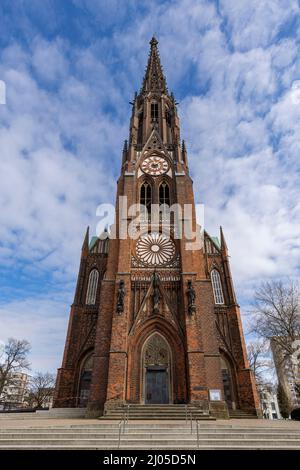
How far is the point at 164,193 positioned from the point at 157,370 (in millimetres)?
16160

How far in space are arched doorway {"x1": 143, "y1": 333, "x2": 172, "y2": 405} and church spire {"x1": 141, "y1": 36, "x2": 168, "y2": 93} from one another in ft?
114

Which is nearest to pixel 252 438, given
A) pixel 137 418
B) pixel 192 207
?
pixel 137 418

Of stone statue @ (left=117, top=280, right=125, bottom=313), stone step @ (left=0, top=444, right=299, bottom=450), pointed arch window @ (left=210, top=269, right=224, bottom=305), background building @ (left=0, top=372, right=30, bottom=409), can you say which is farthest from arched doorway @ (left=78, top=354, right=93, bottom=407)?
background building @ (left=0, top=372, right=30, bottom=409)

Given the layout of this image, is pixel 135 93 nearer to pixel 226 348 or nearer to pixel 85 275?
pixel 85 275

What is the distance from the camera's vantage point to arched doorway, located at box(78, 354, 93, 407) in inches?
869

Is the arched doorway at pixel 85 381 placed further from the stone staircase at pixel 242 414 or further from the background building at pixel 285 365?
the background building at pixel 285 365

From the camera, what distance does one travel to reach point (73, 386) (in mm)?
22375

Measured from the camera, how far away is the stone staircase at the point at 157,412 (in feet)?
50.8

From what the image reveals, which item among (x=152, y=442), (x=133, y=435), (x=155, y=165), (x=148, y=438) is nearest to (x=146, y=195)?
(x=155, y=165)

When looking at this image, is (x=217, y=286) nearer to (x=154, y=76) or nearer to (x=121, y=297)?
(x=121, y=297)

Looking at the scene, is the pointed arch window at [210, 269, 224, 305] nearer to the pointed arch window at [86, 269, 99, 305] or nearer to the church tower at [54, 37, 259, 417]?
the church tower at [54, 37, 259, 417]

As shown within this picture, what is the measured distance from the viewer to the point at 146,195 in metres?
28.2

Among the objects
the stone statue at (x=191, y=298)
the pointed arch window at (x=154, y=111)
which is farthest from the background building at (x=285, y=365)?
the pointed arch window at (x=154, y=111)

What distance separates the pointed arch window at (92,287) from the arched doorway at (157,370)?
25.1ft
